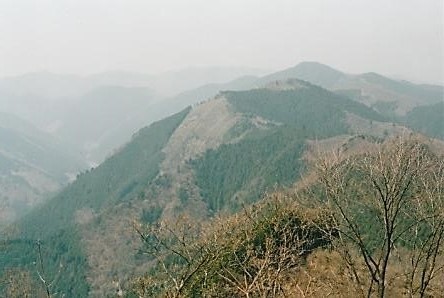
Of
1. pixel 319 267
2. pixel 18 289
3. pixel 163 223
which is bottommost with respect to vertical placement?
pixel 319 267

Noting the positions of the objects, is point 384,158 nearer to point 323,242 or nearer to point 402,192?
point 402,192

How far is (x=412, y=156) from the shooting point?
32.4 meters

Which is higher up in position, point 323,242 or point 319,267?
point 319,267

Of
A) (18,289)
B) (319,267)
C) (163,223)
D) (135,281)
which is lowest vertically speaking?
(319,267)

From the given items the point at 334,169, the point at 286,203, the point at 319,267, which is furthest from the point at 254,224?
the point at 334,169

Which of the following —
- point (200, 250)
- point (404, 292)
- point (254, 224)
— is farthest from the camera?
point (254, 224)

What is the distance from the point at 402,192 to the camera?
32.3 metres

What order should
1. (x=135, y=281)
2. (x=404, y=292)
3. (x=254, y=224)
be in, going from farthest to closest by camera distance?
1. (x=254, y=224)
2. (x=404, y=292)
3. (x=135, y=281)

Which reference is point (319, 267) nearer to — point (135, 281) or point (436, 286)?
point (436, 286)

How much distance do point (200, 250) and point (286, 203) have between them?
5459 centimetres

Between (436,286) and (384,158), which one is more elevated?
(384,158)

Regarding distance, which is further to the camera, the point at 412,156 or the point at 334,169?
the point at 334,169

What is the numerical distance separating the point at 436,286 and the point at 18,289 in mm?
37917

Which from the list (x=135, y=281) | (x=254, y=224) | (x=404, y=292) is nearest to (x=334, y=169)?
(x=135, y=281)
